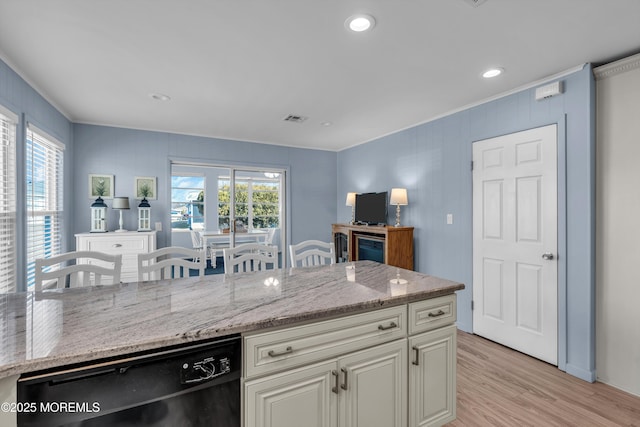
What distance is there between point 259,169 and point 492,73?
3686 mm

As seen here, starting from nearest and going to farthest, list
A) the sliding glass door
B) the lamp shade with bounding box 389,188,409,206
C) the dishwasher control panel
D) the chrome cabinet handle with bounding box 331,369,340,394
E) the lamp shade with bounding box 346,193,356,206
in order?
the dishwasher control panel, the chrome cabinet handle with bounding box 331,369,340,394, the lamp shade with bounding box 389,188,409,206, the lamp shade with bounding box 346,193,356,206, the sliding glass door

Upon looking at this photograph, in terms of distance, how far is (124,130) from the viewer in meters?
4.25

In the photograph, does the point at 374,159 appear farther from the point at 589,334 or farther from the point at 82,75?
the point at 82,75

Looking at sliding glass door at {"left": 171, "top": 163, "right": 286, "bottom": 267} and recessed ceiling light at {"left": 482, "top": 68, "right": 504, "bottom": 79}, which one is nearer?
recessed ceiling light at {"left": 482, "top": 68, "right": 504, "bottom": 79}

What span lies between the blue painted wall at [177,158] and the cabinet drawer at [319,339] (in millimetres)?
3856

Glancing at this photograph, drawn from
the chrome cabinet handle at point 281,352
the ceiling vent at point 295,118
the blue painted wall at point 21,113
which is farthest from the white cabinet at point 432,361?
the blue painted wall at point 21,113

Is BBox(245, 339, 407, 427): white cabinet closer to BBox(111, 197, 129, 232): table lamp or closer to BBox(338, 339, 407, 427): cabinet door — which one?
BBox(338, 339, 407, 427): cabinet door

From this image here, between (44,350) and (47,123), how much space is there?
329 cm

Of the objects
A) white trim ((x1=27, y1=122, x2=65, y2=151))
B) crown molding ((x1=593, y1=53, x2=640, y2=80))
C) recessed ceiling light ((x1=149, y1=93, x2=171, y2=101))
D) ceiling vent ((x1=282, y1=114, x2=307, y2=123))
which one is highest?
ceiling vent ((x1=282, y1=114, x2=307, y2=123))

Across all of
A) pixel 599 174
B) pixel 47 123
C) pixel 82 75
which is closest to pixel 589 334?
pixel 599 174

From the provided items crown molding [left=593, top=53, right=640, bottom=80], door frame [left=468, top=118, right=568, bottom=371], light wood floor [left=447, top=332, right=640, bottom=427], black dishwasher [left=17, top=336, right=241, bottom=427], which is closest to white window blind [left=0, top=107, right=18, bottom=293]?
black dishwasher [left=17, top=336, right=241, bottom=427]

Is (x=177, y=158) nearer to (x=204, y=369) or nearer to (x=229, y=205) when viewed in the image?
(x=229, y=205)

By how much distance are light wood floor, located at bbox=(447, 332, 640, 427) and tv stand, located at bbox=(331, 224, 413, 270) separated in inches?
55.1

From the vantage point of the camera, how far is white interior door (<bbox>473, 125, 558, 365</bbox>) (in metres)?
2.65
